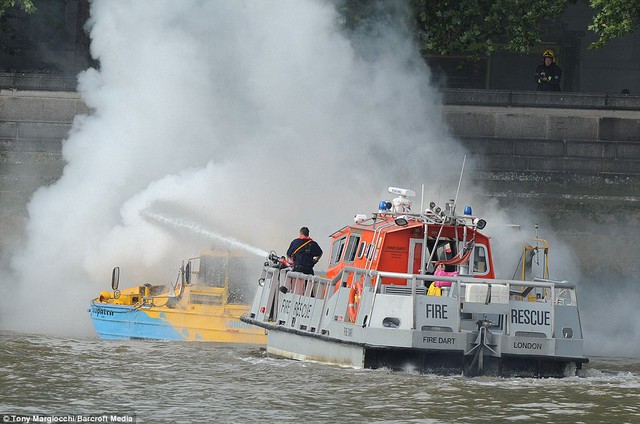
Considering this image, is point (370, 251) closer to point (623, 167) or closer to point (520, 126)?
point (520, 126)

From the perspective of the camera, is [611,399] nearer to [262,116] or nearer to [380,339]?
[380,339]

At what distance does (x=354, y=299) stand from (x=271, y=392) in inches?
137

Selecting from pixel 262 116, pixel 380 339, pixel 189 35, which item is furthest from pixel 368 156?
pixel 380 339

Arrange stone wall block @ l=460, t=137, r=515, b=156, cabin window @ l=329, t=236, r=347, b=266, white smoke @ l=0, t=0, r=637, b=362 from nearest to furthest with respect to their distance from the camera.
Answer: cabin window @ l=329, t=236, r=347, b=266 → white smoke @ l=0, t=0, r=637, b=362 → stone wall block @ l=460, t=137, r=515, b=156

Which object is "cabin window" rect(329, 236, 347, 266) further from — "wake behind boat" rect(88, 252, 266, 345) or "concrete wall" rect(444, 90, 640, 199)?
"concrete wall" rect(444, 90, 640, 199)

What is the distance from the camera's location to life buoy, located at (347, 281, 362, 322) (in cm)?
2231

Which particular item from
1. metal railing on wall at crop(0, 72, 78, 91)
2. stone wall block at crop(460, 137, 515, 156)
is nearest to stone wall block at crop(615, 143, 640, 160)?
stone wall block at crop(460, 137, 515, 156)

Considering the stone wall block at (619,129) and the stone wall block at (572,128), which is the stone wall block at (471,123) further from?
the stone wall block at (619,129)

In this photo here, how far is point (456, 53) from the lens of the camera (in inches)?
1471

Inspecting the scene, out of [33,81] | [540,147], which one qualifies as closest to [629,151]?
[540,147]

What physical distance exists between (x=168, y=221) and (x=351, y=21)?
6.78m

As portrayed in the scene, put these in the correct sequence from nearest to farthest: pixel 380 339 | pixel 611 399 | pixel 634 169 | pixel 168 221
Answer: pixel 611 399, pixel 380 339, pixel 168 221, pixel 634 169

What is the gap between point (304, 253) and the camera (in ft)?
80.5

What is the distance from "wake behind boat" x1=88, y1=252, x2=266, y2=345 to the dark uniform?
6.16 feet
